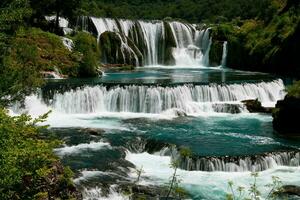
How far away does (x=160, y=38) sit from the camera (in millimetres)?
59719

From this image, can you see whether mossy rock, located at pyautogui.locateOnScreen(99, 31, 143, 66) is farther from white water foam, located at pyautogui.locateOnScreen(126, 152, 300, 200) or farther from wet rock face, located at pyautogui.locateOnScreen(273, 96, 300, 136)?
white water foam, located at pyautogui.locateOnScreen(126, 152, 300, 200)

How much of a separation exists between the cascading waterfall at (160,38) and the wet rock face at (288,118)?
31.9m

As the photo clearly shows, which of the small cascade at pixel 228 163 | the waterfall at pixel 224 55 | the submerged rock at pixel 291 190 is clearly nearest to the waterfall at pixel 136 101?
the small cascade at pixel 228 163

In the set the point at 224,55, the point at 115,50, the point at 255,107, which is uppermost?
the point at 115,50

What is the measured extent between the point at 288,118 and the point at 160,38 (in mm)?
35103

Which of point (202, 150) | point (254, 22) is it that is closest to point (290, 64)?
point (254, 22)

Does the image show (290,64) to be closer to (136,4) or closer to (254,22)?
(254,22)

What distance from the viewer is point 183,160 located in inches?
794

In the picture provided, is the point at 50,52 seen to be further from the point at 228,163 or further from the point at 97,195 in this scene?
the point at 97,195

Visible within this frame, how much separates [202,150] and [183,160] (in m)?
1.71

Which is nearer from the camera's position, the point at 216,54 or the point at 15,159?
the point at 15,159

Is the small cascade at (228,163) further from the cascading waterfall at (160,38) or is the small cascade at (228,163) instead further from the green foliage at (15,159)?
the cascading waterfall at (160,38)

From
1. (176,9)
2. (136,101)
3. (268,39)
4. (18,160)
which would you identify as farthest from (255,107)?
(176,9)

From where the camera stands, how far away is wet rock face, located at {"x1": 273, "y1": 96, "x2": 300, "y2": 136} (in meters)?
25.4
